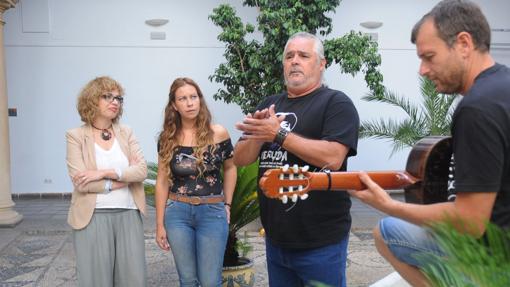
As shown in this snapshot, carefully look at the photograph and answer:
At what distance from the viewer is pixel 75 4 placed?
31.4 feet

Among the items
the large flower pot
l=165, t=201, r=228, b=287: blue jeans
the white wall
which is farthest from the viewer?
the white wall

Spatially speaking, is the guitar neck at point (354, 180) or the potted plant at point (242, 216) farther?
the potted plant at point (242, 216)

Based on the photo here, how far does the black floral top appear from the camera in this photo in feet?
11.1

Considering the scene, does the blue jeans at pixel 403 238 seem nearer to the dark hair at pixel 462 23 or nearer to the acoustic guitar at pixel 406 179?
the acoustic guitar at pixel 406 179

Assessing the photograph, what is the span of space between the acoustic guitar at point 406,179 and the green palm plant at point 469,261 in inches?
35.8

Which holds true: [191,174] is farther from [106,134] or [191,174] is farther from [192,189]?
[106,134]

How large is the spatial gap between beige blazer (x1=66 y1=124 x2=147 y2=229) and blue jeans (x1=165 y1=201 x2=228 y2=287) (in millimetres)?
367

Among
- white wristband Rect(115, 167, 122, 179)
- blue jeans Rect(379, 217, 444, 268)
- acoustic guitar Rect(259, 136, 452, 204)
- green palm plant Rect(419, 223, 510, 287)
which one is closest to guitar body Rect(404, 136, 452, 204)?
acoustic guitar Rect(259, 136, 452, 204)

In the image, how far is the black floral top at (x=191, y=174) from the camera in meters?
3.38

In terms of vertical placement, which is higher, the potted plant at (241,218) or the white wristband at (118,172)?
the white wristband at (118,172)

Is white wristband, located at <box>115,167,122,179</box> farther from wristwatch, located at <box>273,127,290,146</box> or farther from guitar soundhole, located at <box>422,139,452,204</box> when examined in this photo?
guitar soundhole, located at <box>422,139,452,204</box>

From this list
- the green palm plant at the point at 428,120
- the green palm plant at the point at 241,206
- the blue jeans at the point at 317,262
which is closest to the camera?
the blue jeans at the point at 317,262

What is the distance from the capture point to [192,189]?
11.1 ft

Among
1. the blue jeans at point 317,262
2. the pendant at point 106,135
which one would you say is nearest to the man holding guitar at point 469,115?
the blue jeans at point 317,262
